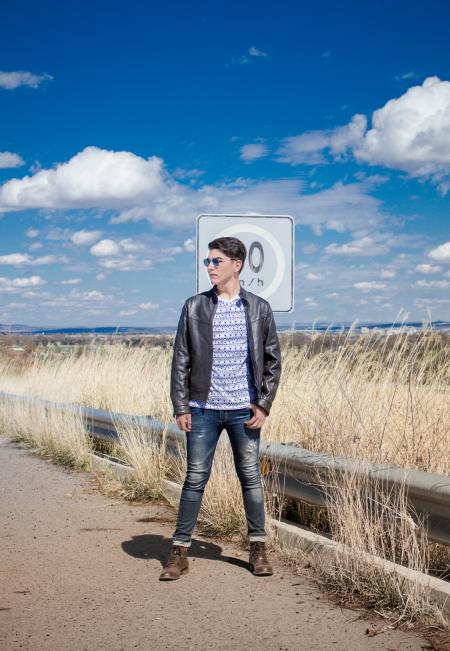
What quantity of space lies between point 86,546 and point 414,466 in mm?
2535

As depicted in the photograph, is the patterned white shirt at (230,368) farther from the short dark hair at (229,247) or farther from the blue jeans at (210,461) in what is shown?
the short dark hair at (229,247)

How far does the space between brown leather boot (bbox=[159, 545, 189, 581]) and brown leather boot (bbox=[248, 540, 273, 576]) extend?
438mm

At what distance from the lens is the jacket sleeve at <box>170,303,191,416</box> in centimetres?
520

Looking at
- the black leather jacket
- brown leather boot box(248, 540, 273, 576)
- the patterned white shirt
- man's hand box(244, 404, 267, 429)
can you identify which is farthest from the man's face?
brown leather boot box(248, 540, 273, 576)

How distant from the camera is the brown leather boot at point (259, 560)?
16.7ft

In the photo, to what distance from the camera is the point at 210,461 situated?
5.33 meters

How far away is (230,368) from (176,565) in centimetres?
133

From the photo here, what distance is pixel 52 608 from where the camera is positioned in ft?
14.9

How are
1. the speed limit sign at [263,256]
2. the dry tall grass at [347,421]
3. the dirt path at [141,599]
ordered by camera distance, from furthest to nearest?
the speed limit sign at [263,256], the dry tall grass at [347,421], the dirt path at [141,599]

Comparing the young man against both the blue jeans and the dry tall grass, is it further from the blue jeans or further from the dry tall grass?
the dry tall grass

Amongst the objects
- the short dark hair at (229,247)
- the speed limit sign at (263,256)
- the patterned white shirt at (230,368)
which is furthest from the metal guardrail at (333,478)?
the speed limit sign at (263,256)

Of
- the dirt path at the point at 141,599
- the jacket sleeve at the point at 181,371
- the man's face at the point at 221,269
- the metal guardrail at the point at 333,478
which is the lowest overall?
the dirt path at the point at 141,599

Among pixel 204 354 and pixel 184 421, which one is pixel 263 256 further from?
pixel 184 421

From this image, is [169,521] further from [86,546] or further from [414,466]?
[414,466]
